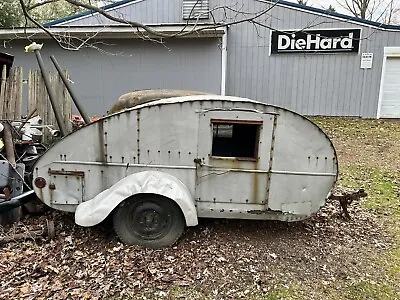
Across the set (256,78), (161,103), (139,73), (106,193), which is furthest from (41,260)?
(256,78)

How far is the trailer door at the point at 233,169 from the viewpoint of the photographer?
404 centimetres

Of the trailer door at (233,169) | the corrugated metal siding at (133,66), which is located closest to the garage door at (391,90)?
the corrugated metal siding at (133,66)

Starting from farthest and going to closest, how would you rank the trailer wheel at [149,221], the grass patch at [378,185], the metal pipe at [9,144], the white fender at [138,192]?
the grass patch at [378,185] < the metal pipe at [9,144] < the trailer wheel at [149,221] < the white fender at [138,192]

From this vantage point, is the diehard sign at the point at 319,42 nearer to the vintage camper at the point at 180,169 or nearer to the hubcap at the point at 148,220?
the vintage camper at the point at 180,169

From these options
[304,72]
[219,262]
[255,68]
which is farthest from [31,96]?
[304,72]

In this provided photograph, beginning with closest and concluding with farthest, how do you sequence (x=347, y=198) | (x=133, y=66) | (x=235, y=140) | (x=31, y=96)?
(x=235, y=140) < (x=347, y=198) < (x=31, y=96) < (x=133, y=66)

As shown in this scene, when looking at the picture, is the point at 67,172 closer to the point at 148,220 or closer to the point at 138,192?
the point at 138,192

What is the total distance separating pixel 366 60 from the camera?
12.4 m

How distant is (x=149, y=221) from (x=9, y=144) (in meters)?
2.66

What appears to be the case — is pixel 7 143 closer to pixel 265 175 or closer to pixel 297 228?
pixel 265 175

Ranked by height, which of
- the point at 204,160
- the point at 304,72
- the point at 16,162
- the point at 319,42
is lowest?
the point at 16,162

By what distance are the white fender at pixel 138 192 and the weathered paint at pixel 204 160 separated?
4.4 inches

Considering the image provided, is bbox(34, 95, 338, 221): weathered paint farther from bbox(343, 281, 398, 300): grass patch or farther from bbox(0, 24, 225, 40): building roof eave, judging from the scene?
bbox(0, 24, 225, 40): building roof eave

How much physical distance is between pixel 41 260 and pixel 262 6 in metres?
11.1
